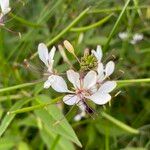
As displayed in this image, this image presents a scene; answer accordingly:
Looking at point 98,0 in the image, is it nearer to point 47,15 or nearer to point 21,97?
point 47,15

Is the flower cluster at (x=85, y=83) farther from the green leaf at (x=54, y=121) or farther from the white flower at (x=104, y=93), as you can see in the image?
the green leaf at (x=54, y=121)

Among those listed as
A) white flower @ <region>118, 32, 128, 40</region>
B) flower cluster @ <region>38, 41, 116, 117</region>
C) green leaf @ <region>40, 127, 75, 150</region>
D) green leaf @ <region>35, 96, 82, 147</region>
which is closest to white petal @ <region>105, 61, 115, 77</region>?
flower cluster @ <region>38, 41, 116, 117</region>

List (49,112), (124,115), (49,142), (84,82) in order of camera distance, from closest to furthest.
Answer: (84,82)
(49,112)
(49,142)
(124,115)

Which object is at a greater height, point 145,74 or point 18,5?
point 18,5

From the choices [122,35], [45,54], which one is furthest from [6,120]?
[122,35]

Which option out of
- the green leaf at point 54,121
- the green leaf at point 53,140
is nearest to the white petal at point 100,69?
the green leaf at point 54,121

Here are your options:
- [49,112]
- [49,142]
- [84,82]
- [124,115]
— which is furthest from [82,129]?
[84,82]
